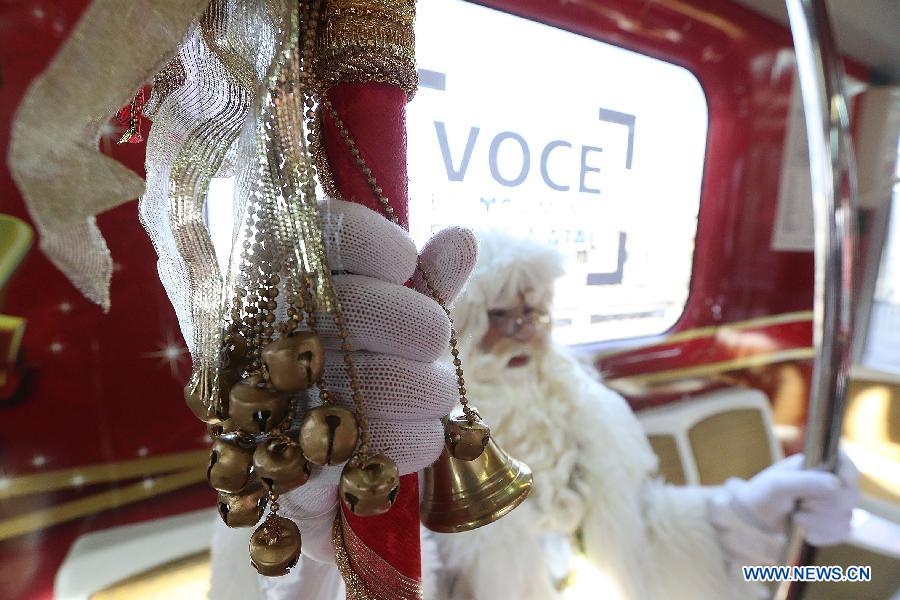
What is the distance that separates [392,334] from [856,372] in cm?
210

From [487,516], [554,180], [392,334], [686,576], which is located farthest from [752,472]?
[392,334]

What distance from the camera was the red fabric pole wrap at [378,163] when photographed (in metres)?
0.29

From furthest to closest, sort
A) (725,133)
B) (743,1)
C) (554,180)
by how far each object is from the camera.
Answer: (725,133) → (743,1) → (554,180)

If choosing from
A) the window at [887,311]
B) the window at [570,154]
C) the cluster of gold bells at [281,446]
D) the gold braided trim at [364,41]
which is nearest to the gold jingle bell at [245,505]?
the cluster of gold bells at [281,446]

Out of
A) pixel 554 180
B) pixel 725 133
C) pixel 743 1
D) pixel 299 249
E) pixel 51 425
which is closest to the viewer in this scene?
pixel 299 249

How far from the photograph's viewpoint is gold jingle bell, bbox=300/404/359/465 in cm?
22

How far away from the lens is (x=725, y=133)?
148 centimetres

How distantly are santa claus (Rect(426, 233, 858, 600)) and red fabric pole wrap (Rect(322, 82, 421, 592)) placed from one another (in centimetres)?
56

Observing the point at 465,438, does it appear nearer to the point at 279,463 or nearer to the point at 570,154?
the point at 279,463

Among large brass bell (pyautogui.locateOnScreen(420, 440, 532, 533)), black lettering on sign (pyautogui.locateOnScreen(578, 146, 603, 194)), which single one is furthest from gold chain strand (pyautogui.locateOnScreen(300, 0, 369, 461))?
black lettering on sign (pyautogui.locateOnScreen(578, 146, 603, 194))

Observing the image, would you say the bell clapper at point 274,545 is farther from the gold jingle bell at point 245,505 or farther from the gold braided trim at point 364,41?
the gold braided trim at point 364,41

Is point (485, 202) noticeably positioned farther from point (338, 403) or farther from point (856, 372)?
point (856, 372)
